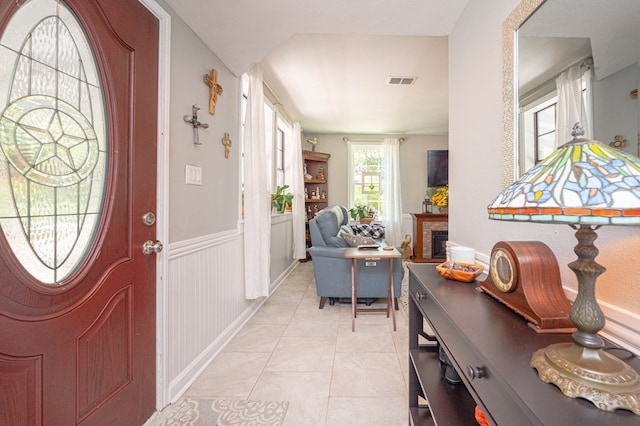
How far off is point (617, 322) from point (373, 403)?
4.16 ft

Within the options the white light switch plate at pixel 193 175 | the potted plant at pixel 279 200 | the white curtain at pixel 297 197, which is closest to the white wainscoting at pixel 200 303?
the white light switch plate at pixel 193 175

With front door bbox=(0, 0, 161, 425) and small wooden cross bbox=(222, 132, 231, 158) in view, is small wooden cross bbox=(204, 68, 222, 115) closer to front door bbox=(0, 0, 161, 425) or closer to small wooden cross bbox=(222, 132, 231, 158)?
small wooden cross bbox=(222, 132, 231, 158)

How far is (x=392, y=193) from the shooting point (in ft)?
18.9

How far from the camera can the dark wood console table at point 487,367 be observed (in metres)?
0.45

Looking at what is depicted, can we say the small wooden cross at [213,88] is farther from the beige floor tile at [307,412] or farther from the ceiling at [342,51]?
the beige floor tile at [307,412]

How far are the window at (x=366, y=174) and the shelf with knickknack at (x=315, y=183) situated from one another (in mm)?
570

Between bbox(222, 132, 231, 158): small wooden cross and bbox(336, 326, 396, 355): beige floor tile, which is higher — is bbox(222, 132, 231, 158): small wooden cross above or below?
above

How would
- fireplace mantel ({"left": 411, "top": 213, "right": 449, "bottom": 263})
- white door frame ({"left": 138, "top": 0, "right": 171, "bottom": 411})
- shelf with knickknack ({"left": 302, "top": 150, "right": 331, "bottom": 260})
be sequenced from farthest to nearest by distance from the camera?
shelf with knickknack ({"left": 302, "top": 150, "right": 331, "bottom": 260})
fireplace mantel ({"left": 411, "top": 213, "right": 449, "bottom": 263})
white door frame ({"left": 138, "top": 0, "right": 171, "bottom": 411})

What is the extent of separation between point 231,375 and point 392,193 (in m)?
4.66

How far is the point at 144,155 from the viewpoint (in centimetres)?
136

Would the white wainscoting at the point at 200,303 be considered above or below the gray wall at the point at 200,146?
below

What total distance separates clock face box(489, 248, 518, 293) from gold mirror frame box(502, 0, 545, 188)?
0.41 m

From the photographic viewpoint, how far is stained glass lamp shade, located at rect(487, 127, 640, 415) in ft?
1.41

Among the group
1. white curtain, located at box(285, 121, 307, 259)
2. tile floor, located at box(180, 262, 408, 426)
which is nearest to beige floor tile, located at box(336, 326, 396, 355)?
tile floor, located at box(180, 262, 408, 426)
